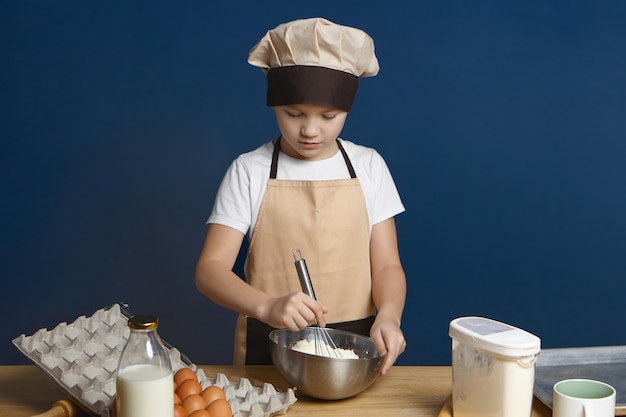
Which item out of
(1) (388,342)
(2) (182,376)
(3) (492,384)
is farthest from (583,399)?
(2) (182,376)

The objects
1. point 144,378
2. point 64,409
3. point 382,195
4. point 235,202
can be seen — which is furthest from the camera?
point 382,195

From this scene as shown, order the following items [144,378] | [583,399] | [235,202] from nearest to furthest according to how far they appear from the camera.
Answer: [144,378], [583,399], [235,202]

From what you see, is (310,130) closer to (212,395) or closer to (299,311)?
(299,311)

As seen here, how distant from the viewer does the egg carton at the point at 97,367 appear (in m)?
1.31

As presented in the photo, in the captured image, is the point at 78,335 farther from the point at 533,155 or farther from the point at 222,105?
the point at 533,155

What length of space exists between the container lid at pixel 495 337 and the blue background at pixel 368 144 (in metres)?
1.53

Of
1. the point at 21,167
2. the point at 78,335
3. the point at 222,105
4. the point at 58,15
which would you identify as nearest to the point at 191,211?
the point at 222,105

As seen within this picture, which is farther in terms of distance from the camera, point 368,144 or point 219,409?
point 368,144

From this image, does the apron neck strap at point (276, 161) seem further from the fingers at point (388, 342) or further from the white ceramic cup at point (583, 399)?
the white ceramic cup at point (583, 399)

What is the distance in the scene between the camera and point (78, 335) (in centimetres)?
145

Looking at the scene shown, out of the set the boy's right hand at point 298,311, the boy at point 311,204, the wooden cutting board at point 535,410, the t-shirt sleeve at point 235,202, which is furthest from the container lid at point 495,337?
the t-shirt sleeve at point 235,202

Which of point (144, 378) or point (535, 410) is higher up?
point (144, 378)

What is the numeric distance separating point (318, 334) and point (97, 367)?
411 millimetres

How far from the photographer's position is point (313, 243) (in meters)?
1.83
